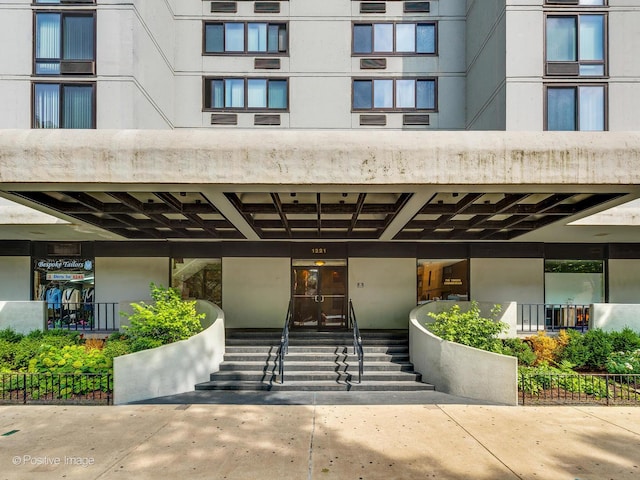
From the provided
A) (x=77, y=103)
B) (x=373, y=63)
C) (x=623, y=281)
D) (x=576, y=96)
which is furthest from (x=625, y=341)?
(x=77, y=103)

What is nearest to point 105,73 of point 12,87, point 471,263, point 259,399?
point 12,87

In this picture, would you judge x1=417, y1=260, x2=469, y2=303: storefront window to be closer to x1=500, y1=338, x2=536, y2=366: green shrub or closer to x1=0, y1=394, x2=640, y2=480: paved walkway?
x1=500, y1=338, x2=536, y2=366: green shrub

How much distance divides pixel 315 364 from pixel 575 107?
11.2 metres

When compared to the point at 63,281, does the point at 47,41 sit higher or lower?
higher

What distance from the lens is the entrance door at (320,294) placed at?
13.8 m

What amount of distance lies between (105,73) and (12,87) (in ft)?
9.99

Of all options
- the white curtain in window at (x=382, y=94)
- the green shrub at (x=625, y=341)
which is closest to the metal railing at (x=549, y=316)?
the green shrub at (x=625, y=341)

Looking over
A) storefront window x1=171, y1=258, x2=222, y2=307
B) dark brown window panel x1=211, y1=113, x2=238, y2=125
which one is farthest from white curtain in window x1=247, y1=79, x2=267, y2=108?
storefront window x1=171, y1=258, x2=222, y2=307

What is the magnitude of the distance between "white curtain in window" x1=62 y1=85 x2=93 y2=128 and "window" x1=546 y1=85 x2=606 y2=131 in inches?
568

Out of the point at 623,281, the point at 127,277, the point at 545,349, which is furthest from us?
the point at 623,281

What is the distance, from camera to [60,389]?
28.3 ft

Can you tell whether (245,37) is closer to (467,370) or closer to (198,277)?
(198,277)

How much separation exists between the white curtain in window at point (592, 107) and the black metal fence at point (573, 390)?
7.59 m

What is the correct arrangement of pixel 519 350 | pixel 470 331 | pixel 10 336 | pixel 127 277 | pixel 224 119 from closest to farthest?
pixel 470 331 < pixel 519 350 < pixel 10 336 < pixel 127 277 < pixel 224 119
